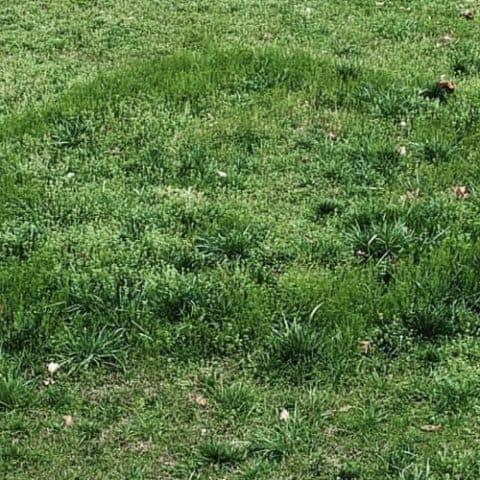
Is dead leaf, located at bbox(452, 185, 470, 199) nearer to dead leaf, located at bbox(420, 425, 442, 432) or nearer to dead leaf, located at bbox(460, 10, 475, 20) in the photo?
dead leaf, located at bbox(420, 425, 442, 432)

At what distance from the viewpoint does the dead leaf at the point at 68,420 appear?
344 cm

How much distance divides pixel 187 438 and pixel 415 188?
2110 mm

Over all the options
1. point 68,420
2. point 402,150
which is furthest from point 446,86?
point 68,420

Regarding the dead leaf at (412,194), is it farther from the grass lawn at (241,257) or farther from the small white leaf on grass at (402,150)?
the small white leaf on grass at (402,150)

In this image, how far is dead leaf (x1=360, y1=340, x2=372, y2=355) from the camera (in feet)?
12.4

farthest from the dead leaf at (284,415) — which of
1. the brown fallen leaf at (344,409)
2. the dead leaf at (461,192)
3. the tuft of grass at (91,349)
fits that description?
the dead leaf at (461,192)

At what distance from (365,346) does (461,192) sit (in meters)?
1.39

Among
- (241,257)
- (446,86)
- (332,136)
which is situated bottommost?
(241,257)

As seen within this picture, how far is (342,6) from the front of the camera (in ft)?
24.6

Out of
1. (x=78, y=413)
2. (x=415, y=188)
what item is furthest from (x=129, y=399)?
(x=415, y=188)

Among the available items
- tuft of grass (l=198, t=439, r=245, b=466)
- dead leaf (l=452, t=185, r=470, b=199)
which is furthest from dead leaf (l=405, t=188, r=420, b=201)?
tuft of grass (l=198, t=439, r=245, b=466)

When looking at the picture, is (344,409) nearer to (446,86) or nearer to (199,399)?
(199,399)

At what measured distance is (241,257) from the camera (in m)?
4.35

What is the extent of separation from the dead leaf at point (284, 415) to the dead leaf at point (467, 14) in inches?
185
